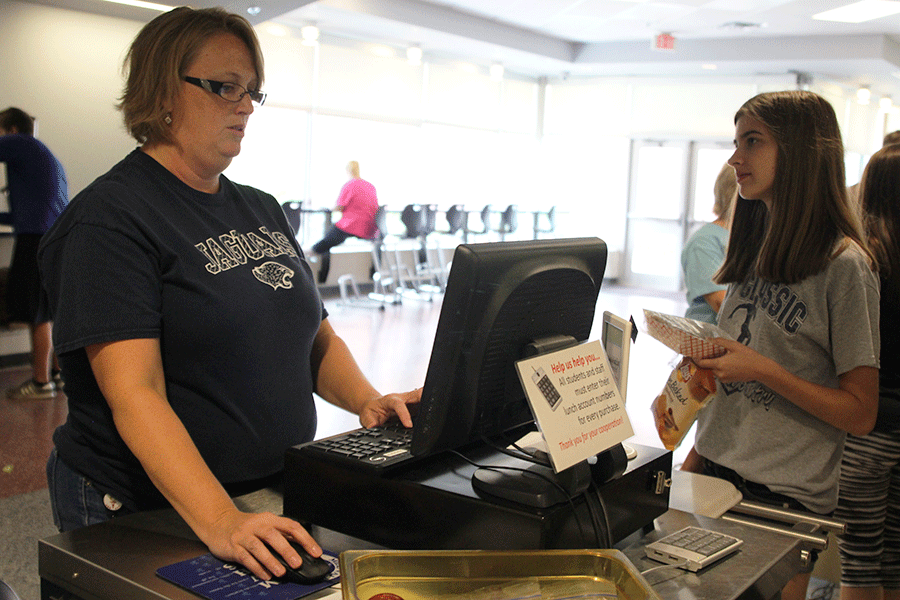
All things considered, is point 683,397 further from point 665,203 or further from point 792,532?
point 665,203

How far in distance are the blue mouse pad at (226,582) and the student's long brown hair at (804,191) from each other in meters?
1.11

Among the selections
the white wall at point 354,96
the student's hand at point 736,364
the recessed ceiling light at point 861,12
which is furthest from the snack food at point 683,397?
the recessed ceiling light at point 861,12

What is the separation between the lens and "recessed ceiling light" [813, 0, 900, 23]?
7105mm

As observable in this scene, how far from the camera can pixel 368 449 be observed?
111cm

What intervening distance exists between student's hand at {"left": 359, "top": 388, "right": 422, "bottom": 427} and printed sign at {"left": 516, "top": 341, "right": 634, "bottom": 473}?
383mm

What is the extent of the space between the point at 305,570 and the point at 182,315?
426mm

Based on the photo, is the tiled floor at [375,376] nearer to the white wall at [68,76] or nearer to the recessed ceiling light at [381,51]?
the white wall at [68,76]

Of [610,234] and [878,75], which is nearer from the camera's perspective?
[878,75]

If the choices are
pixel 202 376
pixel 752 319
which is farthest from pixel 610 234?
pixel 202 376

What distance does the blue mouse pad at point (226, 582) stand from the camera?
36.4 inches

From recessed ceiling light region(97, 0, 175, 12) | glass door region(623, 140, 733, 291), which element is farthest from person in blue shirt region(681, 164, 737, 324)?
glass door region(623, 140, 733, 291)

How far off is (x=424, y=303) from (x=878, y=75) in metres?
6.31

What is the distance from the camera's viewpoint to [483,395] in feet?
3.29

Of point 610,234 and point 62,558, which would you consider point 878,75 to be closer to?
point 610,234
